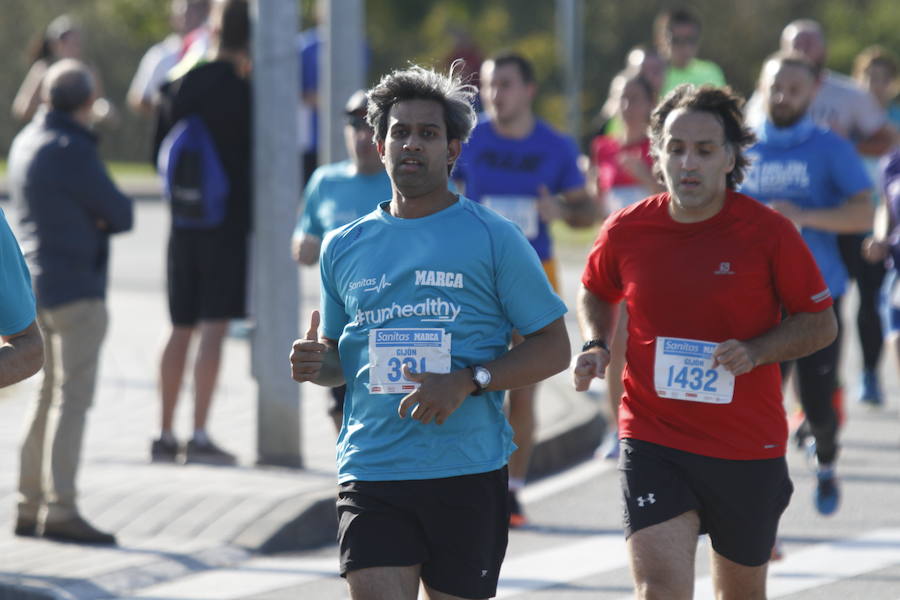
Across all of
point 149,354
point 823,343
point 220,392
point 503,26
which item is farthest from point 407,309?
point 503,26

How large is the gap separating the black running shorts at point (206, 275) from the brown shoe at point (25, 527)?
6.38ft

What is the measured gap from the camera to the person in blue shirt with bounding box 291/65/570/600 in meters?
4.47

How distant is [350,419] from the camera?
464cm

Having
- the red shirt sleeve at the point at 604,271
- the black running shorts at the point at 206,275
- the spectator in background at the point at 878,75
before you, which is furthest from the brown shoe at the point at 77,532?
the spectator in background at the point at 878,75

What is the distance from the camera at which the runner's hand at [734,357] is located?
16.1ft

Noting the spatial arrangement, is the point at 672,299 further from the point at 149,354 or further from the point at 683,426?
the point at 149,354

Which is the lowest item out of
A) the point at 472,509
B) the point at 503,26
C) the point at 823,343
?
the point at 472,509

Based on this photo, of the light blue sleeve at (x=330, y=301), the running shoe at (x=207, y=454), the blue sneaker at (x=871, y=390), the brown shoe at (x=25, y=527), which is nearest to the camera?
the light blue sleeve at (x=330, y=301)

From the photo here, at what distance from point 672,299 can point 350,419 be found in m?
1.11

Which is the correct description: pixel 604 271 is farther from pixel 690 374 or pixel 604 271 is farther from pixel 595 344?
pixel 690 374

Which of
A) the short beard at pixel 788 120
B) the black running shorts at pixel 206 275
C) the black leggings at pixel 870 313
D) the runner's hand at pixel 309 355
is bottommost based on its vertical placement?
the black leggings at pixel 870 313

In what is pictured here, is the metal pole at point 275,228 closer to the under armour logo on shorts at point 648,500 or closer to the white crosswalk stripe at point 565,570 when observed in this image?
the white crosswalk stripe at point 565,570

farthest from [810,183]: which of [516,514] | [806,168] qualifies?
[516,514]

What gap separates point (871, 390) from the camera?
433 inches
